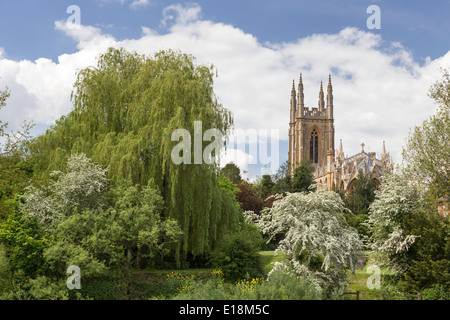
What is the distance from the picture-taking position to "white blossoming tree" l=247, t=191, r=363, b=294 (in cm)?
1652

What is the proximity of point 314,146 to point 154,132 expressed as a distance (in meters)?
78.6

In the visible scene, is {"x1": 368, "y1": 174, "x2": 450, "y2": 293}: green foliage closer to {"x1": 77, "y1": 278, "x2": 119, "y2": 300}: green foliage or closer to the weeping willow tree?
the weeping willow tree

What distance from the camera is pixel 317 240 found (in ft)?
53.4

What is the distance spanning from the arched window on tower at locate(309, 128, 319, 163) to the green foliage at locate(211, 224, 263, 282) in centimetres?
7796

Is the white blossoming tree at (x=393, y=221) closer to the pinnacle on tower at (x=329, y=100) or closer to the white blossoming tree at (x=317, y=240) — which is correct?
the white blossoming tree at (x=317, y=240)

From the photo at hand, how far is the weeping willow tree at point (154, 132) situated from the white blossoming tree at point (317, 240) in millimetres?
4849

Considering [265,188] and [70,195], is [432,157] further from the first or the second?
[265,188]

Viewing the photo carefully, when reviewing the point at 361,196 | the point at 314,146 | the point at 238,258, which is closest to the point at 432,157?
the point at 238,258

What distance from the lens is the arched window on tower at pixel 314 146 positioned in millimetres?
96312

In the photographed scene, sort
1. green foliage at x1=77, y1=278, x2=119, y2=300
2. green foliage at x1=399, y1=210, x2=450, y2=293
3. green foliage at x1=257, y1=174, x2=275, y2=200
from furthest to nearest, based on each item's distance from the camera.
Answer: green foliage at x1=257, y1=174, x2=275, y2=200, green foliage at x1=77, y1=278, x2=119, y2=300, green foliage at x1=399, y1=210, x2=450, y2=293

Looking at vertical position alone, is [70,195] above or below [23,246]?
above

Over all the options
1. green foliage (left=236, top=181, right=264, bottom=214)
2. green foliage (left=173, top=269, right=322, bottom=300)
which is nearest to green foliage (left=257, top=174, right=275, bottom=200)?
green foliage (left=236, top=181, right=264, bottom=214)

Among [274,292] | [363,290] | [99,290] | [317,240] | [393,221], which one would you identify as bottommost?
[363,290]
